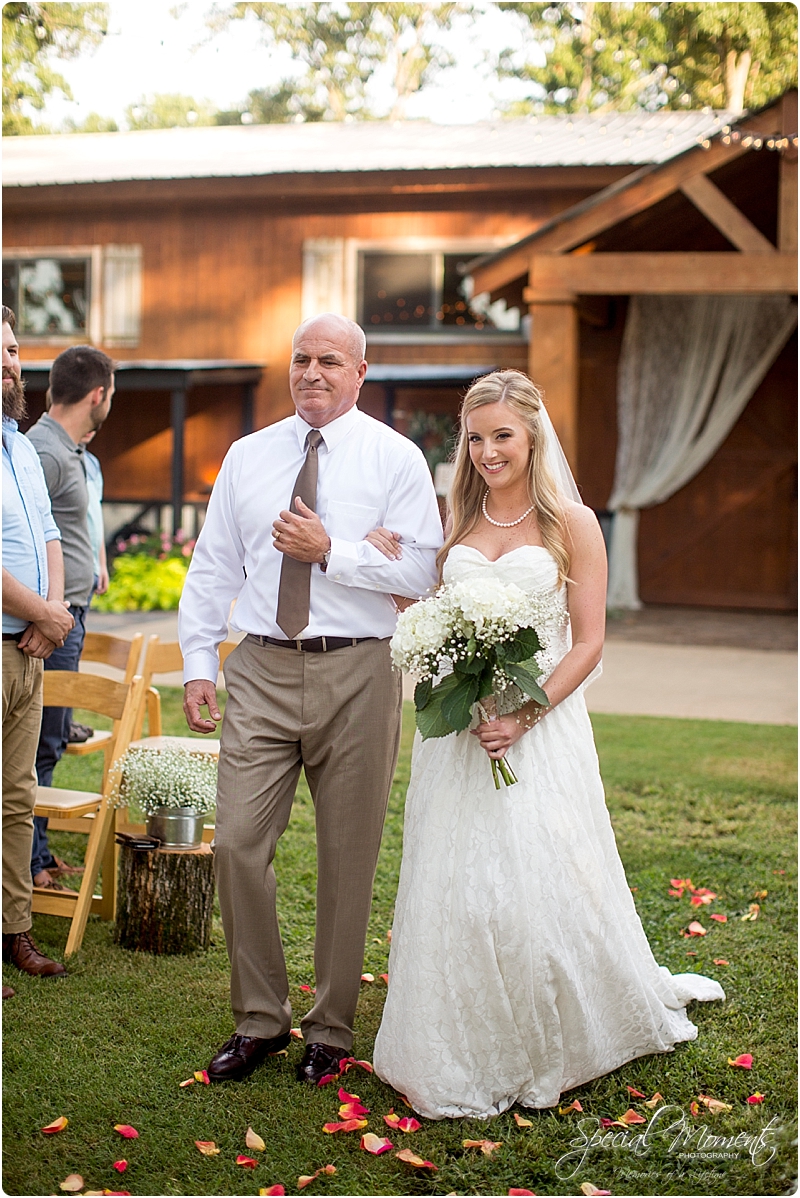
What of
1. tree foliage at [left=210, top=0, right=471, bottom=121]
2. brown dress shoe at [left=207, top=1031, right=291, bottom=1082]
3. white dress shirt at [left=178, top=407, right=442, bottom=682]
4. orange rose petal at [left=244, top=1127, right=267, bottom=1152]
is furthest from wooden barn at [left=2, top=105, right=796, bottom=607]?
tree foliage at [left=210, top=0, right=471, bottom=121]

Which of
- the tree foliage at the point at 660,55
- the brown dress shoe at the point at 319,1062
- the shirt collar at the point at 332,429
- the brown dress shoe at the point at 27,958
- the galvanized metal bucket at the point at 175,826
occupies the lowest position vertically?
the brown dress shoe at the point at 319,1062

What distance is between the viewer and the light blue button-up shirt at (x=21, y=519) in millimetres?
4059

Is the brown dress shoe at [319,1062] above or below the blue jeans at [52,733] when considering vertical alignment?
below

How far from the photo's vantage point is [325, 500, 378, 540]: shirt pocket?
12.3 feet

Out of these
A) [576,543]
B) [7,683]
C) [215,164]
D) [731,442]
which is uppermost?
[215,164]

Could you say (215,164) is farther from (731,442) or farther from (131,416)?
(731,442)

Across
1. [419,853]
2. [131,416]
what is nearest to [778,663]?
[419,853]

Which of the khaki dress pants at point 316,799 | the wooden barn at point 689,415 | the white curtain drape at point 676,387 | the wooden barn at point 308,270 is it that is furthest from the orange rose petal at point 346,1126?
the white curtain drape at point 676,387

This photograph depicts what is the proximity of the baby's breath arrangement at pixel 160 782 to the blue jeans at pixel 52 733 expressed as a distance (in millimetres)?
558

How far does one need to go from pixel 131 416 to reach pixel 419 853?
14416 millimetres

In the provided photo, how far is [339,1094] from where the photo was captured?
351 cm

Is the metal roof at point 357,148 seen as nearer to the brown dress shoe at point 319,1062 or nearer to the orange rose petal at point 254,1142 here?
the brown dress shoe at point 319,1062

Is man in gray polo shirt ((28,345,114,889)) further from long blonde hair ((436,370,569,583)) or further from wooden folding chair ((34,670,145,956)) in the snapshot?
long blonde hair ((436,370,569,583))

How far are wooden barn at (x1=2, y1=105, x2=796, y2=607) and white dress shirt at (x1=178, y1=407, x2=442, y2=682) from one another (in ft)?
33.1
